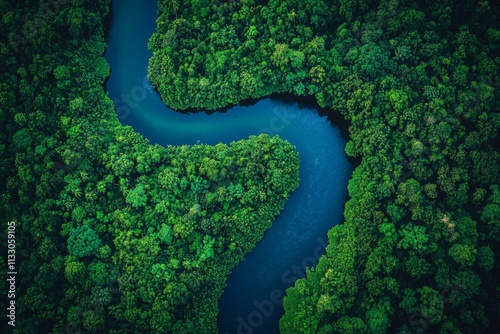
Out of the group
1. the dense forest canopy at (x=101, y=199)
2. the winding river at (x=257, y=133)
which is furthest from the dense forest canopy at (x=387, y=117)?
the dense forest canopy at (x=101, y=199)

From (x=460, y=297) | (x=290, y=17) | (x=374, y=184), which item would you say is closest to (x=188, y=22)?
(x=290, y=17)

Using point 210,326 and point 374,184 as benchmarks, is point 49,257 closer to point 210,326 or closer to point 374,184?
point 210,326

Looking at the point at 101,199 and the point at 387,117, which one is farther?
the point at 387,117

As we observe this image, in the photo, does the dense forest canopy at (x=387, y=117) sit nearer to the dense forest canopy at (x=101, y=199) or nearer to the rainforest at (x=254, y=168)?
the rainforest at (x=254, y=168)

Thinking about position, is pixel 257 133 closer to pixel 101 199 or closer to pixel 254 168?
pixel 254 168

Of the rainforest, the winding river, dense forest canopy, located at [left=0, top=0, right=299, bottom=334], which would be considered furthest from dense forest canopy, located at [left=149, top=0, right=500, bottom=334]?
dense forest canopy, located at [left=0, top=0, right=299, bottom=334]

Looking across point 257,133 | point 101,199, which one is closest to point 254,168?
point 257,133
